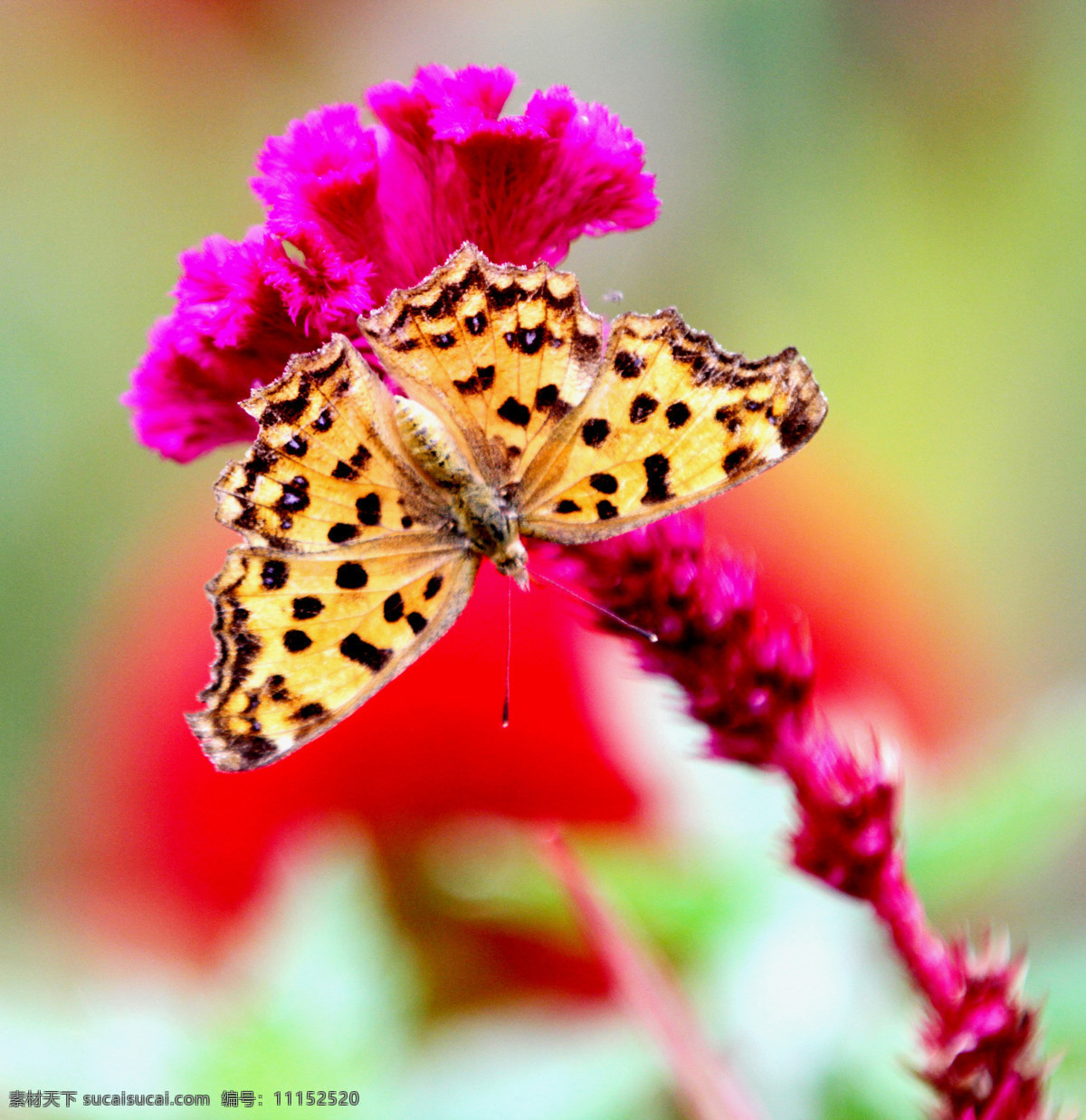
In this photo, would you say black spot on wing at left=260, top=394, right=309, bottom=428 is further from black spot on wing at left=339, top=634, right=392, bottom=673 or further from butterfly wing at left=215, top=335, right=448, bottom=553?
black spot on wing at left=339, top=634, right=392, bottom=673

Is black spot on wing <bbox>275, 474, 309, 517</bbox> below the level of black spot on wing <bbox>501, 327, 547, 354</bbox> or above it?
below

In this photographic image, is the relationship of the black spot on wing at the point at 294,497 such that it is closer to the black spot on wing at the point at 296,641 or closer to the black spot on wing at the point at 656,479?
the black spot on wing at the point at 296,641

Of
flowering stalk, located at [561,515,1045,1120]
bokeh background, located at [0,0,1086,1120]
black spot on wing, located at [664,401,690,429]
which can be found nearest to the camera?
flowering stalk, located at [561,515,1045,1120]

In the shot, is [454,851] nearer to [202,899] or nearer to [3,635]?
[202,899]

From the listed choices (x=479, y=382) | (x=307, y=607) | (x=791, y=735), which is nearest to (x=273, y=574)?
(x=307, y=607)

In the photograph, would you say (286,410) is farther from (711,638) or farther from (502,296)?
(711,638)

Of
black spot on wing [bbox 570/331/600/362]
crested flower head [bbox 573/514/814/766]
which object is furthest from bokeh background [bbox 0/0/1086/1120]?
black spot on wing [bbox 570/331/600/362]
